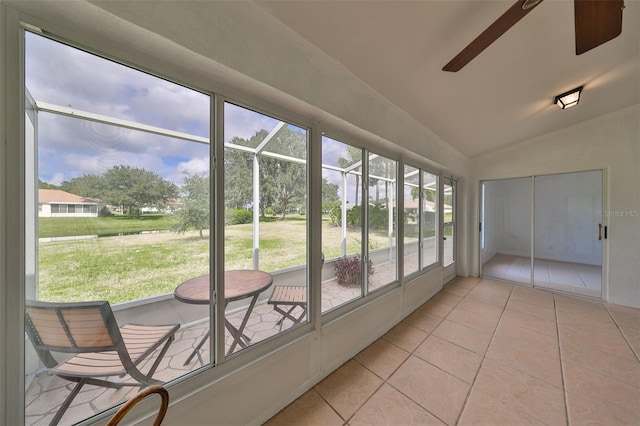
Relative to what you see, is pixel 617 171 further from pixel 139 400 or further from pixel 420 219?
pixel 139 400

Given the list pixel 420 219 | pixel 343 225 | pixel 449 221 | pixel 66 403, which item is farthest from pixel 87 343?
pixel 449 221

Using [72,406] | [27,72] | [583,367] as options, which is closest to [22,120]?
[27,72]

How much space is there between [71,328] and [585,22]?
2.86 metres

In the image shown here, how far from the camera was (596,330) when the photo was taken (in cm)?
256

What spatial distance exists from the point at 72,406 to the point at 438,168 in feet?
15.1

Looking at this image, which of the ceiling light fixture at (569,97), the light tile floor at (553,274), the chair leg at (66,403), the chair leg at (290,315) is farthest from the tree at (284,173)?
the light tile floor at (553,274)

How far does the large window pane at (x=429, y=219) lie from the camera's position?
3.50 metres

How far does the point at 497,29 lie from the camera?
1.04 meters

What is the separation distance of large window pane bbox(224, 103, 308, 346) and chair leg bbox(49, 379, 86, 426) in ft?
2.24

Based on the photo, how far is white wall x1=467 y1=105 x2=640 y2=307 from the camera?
3.15 metres

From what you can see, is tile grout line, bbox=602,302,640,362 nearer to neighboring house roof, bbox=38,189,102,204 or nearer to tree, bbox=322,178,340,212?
tree, bbox=322,178,340,212

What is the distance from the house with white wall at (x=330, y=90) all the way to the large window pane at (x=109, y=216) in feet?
0.27

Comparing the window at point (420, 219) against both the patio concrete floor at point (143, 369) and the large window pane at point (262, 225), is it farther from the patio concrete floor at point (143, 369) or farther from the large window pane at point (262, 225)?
the large window pane at point (262, 225)

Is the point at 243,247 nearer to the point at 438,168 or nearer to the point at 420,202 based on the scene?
the point at 420,202
